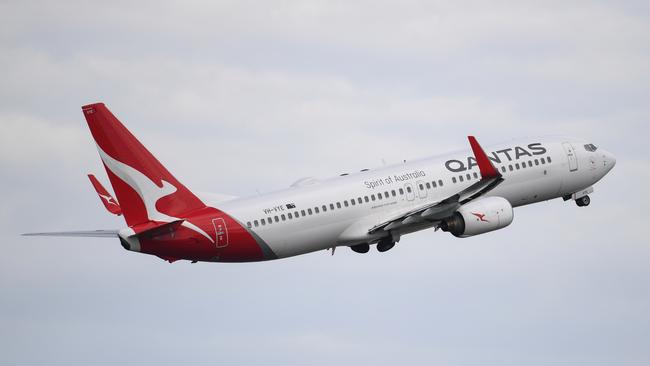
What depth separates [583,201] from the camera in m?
79.8

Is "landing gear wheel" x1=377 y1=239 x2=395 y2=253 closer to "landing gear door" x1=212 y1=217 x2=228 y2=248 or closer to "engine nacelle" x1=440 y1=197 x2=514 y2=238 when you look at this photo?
"engine nacelle" x1=440 y1=197 x2=514 y2=238

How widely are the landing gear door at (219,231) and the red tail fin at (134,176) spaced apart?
1.64m

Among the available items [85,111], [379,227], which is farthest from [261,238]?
[85,111]

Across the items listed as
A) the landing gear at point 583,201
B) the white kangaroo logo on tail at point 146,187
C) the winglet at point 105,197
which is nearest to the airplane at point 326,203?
the white kangaroo logo on tail at point 146,187

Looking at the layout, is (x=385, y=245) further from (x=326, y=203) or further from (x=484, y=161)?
(x=484, y=161)

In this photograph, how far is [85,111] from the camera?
64938mm

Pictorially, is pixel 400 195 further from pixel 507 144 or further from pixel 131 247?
pixel 131 247

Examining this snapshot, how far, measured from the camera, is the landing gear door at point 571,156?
77875 mm

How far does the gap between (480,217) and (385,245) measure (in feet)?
19.8

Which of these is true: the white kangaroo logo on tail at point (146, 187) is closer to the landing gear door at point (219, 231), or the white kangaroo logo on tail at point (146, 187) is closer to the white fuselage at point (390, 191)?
the landing gear door at point (219, 231)

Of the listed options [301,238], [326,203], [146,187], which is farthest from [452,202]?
[146,187]

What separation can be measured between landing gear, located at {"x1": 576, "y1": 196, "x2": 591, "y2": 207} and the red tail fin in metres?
25.4

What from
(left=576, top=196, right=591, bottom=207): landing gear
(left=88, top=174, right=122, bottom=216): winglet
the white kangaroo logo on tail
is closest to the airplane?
the white kangaroo logo on tail

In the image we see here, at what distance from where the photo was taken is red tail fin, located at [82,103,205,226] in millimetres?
65188
